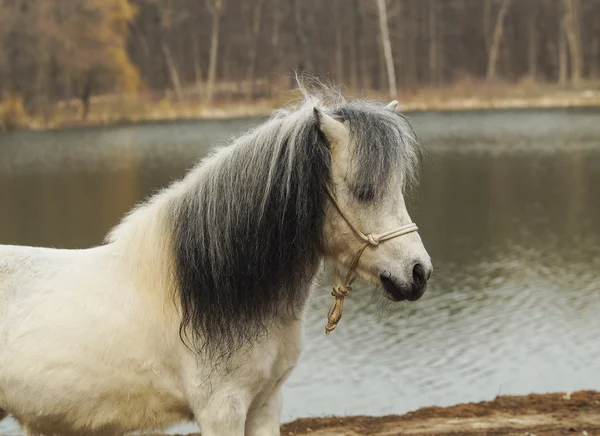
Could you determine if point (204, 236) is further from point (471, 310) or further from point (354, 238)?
point (471, 310)

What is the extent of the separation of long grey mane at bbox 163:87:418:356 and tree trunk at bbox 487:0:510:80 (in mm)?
50839

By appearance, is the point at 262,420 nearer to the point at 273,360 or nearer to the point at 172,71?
the point at 273,360

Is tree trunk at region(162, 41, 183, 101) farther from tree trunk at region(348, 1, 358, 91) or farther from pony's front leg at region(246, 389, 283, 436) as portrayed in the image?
pony's front leg at region(246, 389, 283, 436)

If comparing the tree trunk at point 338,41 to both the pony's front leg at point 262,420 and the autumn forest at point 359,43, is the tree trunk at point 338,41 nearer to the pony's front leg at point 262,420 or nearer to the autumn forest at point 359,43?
the autumn forest at point 359,43

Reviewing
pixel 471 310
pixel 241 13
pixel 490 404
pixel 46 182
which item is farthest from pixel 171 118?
pixel 490 404

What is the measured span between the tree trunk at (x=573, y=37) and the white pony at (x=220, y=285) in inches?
1934

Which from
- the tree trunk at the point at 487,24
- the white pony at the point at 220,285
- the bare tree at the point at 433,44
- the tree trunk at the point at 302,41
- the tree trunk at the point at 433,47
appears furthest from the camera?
the tree trunk at the point at 487,24

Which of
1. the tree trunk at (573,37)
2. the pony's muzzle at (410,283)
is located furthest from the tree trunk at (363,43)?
the pony's muzzle at (410,283)

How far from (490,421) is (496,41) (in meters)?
52.9

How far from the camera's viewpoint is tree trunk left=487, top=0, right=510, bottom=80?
177ft

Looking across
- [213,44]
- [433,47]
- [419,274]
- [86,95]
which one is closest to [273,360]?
[419,274]

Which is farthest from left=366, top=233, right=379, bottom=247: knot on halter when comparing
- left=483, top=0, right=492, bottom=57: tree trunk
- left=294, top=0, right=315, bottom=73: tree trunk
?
left=483, top=0, right=492, bottom=57: tree trunk

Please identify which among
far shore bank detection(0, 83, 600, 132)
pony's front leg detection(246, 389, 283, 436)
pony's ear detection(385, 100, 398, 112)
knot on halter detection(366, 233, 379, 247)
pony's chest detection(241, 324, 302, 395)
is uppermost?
pony's ear detection(385, 100, 398, 112)

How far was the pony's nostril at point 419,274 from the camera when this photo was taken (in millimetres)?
2984
